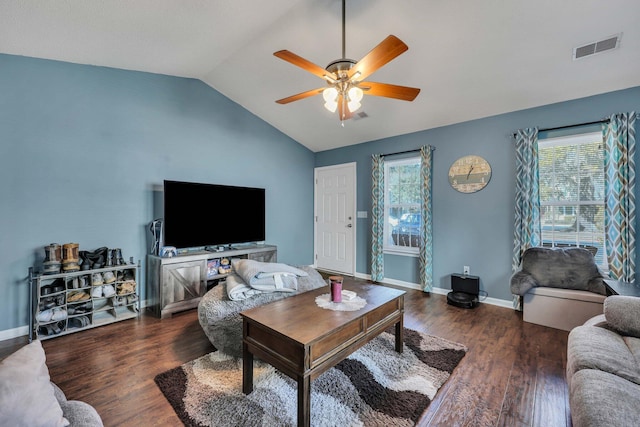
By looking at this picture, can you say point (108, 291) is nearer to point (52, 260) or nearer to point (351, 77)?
point (52, 260)

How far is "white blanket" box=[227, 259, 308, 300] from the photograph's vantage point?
2.24 m

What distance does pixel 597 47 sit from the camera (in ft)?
7.83

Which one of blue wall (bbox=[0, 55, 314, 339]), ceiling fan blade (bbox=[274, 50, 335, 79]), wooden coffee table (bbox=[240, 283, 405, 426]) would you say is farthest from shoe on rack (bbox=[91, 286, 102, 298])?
ceiling fan blade (bbox=[274, 50, 335, 79])

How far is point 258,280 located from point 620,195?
3.70 meters

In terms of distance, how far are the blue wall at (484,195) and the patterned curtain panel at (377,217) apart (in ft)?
1.01

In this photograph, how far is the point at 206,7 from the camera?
89.4 inches

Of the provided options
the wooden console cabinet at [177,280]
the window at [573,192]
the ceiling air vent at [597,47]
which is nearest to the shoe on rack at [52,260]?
the wooden console cabinet at [177,280]

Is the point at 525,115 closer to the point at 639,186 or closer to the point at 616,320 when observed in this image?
the point at 639,186

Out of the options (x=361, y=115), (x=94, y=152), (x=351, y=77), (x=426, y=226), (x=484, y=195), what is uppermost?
(x=361, y=115)

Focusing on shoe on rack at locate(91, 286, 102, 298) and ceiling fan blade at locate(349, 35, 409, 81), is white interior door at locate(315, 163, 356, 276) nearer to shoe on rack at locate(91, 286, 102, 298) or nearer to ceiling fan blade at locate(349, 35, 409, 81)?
ceiling fan blade at locate(349, 35, 409, 81)

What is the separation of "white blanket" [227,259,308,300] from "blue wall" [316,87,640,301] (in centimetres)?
254

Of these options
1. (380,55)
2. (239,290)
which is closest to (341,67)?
(380,55)

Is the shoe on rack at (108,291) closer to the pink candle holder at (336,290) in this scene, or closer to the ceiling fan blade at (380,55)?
the pink candle holder at (336,290)

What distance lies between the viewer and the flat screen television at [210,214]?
3305 mm
